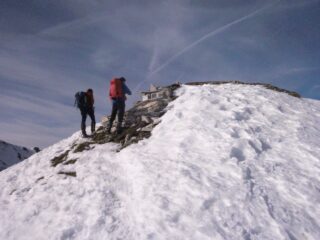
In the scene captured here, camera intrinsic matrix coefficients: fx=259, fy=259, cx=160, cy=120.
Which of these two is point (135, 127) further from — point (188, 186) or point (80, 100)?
point (188, 186)

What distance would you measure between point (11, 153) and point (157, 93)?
336 feet

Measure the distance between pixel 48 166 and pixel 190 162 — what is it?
6889 mm

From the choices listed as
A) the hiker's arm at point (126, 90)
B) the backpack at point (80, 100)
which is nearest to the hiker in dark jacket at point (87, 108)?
the backpack at point (80, 100)

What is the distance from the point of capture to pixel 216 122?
10609mm

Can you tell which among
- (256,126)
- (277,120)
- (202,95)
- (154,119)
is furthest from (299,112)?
(154,119)

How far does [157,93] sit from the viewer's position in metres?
16.5

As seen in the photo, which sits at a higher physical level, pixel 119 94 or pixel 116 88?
pixel 116 88

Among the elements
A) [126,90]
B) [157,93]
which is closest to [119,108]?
[126,90]

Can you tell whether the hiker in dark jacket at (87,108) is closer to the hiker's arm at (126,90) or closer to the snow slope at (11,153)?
the hiker's arm at (126,90)

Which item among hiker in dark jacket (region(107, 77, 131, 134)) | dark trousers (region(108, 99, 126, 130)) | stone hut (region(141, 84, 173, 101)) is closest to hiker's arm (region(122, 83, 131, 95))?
hiker in dark jacket (region(107, 77, 131, 134))

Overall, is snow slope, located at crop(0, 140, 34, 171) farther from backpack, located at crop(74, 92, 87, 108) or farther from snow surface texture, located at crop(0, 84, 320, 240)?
snow surface texture, located at crop(0, 84, 320, 240)

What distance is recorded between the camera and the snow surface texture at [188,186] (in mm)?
5785

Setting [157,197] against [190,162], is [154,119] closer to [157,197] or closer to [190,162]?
[190,162]

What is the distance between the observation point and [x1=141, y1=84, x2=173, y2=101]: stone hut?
15844mm
